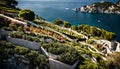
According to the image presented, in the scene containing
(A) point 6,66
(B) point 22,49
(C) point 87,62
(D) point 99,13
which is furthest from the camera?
(D) point 99,13

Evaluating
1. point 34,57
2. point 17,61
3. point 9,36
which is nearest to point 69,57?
point 34,57

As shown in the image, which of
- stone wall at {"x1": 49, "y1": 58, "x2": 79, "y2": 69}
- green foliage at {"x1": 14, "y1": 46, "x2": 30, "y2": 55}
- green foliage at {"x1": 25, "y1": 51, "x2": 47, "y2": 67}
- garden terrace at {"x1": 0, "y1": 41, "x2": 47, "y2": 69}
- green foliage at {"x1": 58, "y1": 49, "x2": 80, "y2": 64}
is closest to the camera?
garden terrace at {"x1": 0, "y1": 41, "x2": 47, "y2": 69}

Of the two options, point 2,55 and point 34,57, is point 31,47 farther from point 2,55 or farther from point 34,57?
point 2,55

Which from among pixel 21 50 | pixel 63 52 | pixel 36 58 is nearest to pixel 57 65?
pixel 63 52

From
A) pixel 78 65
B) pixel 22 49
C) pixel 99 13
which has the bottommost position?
pixel 99 13

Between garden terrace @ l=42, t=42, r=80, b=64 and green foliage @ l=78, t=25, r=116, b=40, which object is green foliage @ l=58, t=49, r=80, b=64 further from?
green foliage @ l=78, t=25, r=116, b=40

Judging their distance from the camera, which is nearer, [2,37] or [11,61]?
[11,61]

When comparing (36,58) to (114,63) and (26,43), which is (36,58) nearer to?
(26,43)

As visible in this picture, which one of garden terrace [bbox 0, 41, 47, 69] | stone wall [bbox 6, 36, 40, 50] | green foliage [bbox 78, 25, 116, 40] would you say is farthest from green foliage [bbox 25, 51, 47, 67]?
green foliage [bbox 78, 25, 116, 40]
